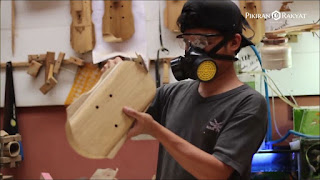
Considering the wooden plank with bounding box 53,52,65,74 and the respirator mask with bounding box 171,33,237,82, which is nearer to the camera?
the respirator mask with bounding box 171,33,237,82

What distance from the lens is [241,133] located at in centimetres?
145

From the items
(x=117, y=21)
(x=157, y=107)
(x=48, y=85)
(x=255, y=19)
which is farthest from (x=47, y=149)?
(x=157, y=107)

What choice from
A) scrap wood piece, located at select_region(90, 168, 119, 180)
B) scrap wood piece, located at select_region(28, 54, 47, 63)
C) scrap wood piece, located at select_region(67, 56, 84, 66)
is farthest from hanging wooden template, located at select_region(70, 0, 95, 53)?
scrap wood piece, located at select_region(90, 168, 119, 180)

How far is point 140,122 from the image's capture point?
1.31 m

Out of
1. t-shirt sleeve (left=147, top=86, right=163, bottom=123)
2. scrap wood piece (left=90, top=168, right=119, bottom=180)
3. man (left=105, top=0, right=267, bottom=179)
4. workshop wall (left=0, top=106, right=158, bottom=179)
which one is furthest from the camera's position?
workshop wall (left=0, top=106, right=158, bottom=179)

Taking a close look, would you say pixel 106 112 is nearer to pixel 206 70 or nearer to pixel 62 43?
pixel 206 70

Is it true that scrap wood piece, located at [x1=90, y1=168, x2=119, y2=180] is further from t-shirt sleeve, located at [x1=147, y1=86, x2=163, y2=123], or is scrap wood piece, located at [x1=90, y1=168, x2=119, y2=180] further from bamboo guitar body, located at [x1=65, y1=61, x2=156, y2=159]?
bamboo guitar body, located at [x1=65, y1=61, x2=156, y2=159]

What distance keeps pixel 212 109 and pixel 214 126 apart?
60mm

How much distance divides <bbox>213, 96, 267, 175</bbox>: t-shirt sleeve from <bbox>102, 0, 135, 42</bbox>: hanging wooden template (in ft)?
6.87

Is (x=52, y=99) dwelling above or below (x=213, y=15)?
below

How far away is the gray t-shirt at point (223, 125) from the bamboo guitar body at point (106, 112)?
0.74 ft

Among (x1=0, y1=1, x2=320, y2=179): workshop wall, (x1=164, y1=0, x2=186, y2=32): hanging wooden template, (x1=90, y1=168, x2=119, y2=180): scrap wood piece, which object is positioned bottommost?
(x1=90, y1=168, x2=119, y2=180): scrap wood piece

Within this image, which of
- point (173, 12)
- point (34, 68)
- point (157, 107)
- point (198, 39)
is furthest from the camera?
point (34, 68)

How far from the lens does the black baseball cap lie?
1.53 m
